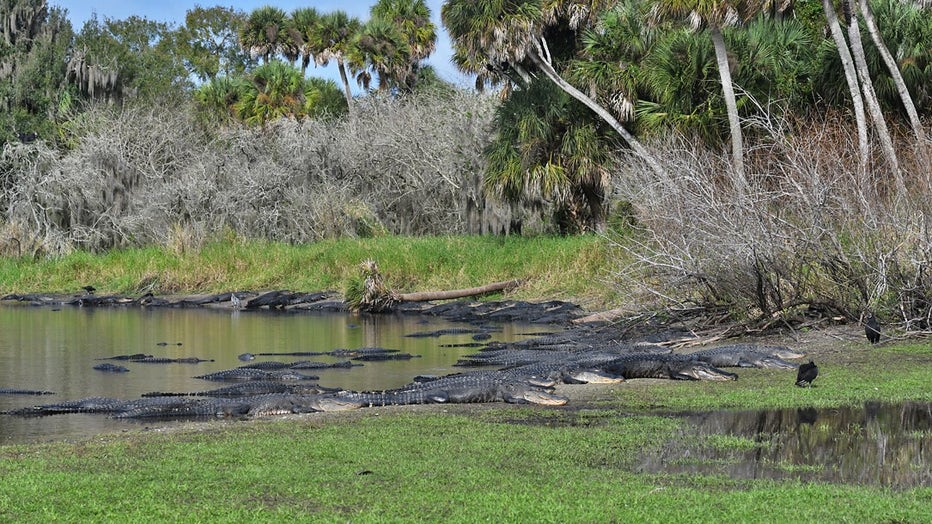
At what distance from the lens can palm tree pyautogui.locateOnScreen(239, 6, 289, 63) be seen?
148ft

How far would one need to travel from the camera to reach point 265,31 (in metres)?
45.3

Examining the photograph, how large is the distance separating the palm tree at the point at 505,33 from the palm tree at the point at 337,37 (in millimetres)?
15185

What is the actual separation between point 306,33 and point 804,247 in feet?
104

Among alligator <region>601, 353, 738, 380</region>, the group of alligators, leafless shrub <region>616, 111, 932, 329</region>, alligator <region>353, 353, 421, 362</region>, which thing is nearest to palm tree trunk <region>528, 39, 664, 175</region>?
leafless shrub <region>616, 111, 932, 329</region>

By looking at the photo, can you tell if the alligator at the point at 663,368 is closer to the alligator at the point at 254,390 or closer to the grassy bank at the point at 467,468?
the grassy bank at the point at 467,468

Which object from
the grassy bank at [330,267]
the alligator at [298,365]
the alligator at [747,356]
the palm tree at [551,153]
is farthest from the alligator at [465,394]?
the palm tree at [551,153]

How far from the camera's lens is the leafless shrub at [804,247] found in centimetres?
1546

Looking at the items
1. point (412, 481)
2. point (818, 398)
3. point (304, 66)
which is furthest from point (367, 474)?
point (304, 66)

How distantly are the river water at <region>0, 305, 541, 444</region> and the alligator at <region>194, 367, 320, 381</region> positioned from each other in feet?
0.92

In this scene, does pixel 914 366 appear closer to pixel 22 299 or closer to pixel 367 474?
pixel 367 474

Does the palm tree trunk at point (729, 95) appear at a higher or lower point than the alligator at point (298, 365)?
higher

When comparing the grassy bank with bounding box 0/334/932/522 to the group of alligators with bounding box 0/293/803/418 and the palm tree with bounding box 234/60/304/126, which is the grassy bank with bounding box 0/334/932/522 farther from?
the palm tree with bounding box 234/60/304/126

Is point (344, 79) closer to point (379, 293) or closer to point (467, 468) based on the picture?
point (379, 293)

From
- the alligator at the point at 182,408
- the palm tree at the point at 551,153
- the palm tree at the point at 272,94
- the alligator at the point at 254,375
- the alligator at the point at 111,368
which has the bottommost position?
the alligator at the point at 182,408
